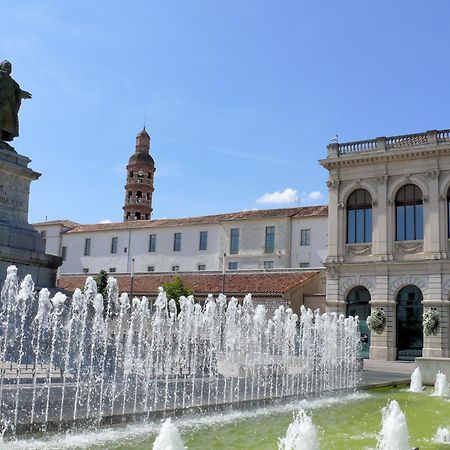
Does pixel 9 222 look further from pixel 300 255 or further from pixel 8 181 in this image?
pixel 300 255

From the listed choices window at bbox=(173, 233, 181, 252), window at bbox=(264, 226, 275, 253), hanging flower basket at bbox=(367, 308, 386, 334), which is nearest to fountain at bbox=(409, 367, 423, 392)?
hanging flower basket at bbox=(367, 308, 386, 334)

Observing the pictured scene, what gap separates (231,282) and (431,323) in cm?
1533

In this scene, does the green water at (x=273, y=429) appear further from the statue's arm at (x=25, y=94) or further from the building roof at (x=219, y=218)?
the building roof at (x=219, y=218)

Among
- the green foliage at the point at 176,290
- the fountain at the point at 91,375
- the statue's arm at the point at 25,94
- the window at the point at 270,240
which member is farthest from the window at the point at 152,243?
the statue's arm at the point at 25,94

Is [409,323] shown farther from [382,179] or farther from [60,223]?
[60,223]

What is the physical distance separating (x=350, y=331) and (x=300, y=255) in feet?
49.5

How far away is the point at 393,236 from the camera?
1476 inches

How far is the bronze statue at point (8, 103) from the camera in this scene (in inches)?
716

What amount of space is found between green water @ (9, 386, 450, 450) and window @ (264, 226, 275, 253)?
3372cm

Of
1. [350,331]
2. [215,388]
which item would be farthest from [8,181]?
[350,331]

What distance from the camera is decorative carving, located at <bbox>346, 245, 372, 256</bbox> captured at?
38.4 meters

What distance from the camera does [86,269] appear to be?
5859 centimetres

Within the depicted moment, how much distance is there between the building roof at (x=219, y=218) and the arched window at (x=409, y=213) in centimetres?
989

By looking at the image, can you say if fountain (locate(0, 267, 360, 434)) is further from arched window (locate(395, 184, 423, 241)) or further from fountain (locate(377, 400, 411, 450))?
arched window (locate(395, 184, 423, 241))
